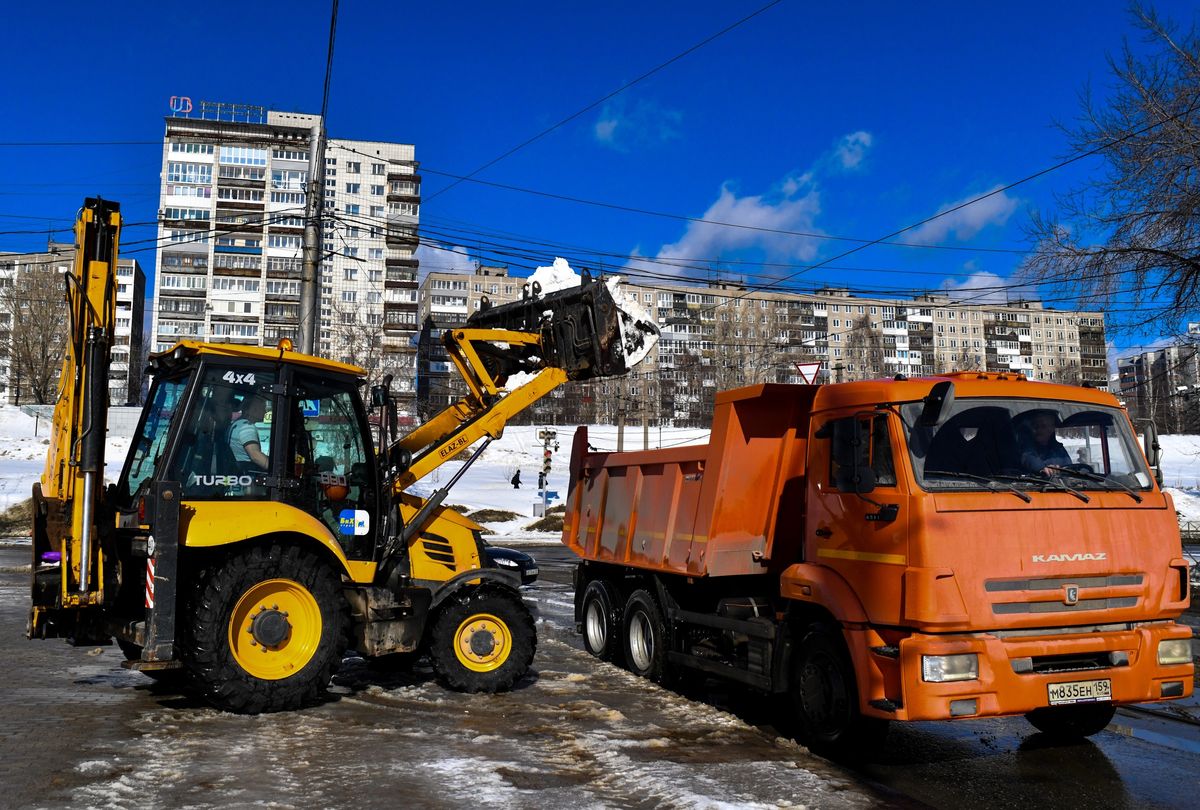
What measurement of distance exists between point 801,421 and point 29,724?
6.04m

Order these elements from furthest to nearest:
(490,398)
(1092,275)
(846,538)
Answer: (1092,275) → (490,398) → (846,538)

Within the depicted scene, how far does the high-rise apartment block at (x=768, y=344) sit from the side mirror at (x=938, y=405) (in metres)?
30.8

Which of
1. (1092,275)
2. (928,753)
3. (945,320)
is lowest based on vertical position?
(928,753)

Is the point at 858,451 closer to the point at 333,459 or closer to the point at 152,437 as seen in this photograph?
the point at 333,459

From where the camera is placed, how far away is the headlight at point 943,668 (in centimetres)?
539

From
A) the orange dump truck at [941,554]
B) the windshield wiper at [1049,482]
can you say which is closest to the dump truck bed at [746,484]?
the orange dump truck at [941,554]

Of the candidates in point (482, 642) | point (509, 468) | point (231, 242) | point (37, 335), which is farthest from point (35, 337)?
point (482, 642)

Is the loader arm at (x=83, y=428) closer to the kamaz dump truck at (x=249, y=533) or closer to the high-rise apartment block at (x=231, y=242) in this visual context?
the kamaz dump truck at (x=249, y=533)

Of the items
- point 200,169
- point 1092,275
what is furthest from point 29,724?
point 200,169

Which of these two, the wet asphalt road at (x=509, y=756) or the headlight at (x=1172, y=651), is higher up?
the headlight at (x=1172, y=651)

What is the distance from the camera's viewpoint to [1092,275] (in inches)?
653

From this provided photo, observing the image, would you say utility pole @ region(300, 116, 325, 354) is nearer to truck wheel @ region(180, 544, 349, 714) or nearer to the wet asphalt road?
the wet asphalt road

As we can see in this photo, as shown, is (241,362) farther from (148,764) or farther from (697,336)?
(697,336)

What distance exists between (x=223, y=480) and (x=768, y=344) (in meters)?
39.6
